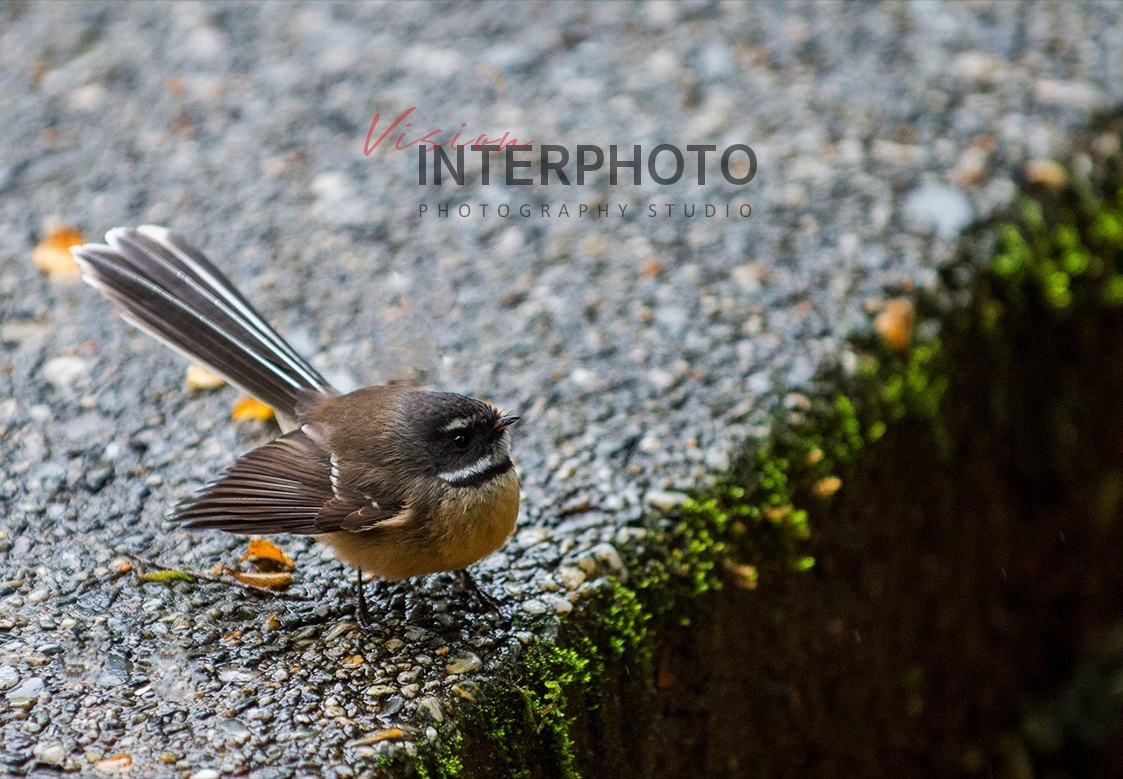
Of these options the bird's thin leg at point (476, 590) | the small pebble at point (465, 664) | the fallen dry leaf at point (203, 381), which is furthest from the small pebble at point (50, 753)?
the fallen dry leaf at point (203, 381)

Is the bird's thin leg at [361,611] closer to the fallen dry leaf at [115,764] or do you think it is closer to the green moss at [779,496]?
the green moss at [779,496]

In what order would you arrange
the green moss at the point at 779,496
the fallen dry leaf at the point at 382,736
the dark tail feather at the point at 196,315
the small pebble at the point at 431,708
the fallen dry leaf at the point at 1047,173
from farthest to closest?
the fallen dry leaf at the point at 1047,173
the dark tail feather at the point at 196,315
the green moss at the point at 779,496
the small pebble at the point at 431,708
the fallen dry leaf at the point at 382,736

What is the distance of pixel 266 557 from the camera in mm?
3430

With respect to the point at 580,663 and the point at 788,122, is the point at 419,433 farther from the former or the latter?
the point at 788,122

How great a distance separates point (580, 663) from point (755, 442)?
989mm

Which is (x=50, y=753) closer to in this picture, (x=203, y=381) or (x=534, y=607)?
(x=534, y=607)

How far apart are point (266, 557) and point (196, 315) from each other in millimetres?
762

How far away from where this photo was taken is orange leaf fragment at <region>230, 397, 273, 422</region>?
397 cm

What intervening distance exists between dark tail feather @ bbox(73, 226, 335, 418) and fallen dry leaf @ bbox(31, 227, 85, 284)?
3.25 feet

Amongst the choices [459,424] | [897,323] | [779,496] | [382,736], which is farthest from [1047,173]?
[382,736]

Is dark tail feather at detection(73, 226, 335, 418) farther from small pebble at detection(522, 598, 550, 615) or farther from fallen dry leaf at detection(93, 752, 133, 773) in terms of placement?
fallen dry leaf at detection(93, 752, 133, 773)

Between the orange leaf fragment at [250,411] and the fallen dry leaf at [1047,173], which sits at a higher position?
the fallen dry leaf at [1047,173]

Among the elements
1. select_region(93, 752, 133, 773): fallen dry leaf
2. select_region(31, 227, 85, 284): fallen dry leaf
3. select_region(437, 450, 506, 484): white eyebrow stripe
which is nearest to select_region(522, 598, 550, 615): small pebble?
select_region(437, 450, 506, 484): white eyebrow stripe

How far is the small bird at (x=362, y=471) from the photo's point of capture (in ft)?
10.1
